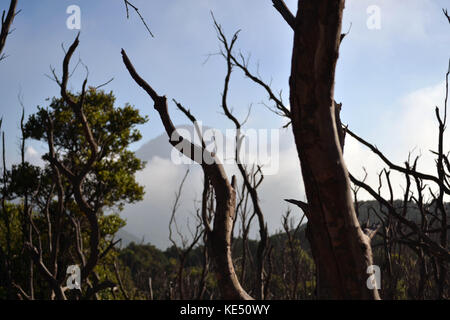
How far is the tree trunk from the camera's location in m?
1.08

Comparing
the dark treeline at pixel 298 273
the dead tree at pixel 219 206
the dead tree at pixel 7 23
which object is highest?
the dead tree at pixel 7 23

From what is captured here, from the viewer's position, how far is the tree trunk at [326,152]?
108cm

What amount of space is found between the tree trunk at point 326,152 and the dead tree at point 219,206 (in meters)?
0.34

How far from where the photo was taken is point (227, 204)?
1.36m

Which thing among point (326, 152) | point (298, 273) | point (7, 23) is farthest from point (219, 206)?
point (298, 273)

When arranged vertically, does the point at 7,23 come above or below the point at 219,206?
above

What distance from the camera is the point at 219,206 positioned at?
4.46 feet

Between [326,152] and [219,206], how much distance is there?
45cm

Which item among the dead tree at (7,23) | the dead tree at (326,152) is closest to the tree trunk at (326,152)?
the dead tree at (326,152)

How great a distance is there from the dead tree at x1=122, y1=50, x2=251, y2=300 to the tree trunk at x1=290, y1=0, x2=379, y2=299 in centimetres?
34

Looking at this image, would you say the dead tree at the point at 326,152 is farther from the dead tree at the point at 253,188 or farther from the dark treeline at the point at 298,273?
the dead tree at the point at 253,188

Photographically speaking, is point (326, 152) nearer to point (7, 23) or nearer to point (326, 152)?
point (326, 152)
